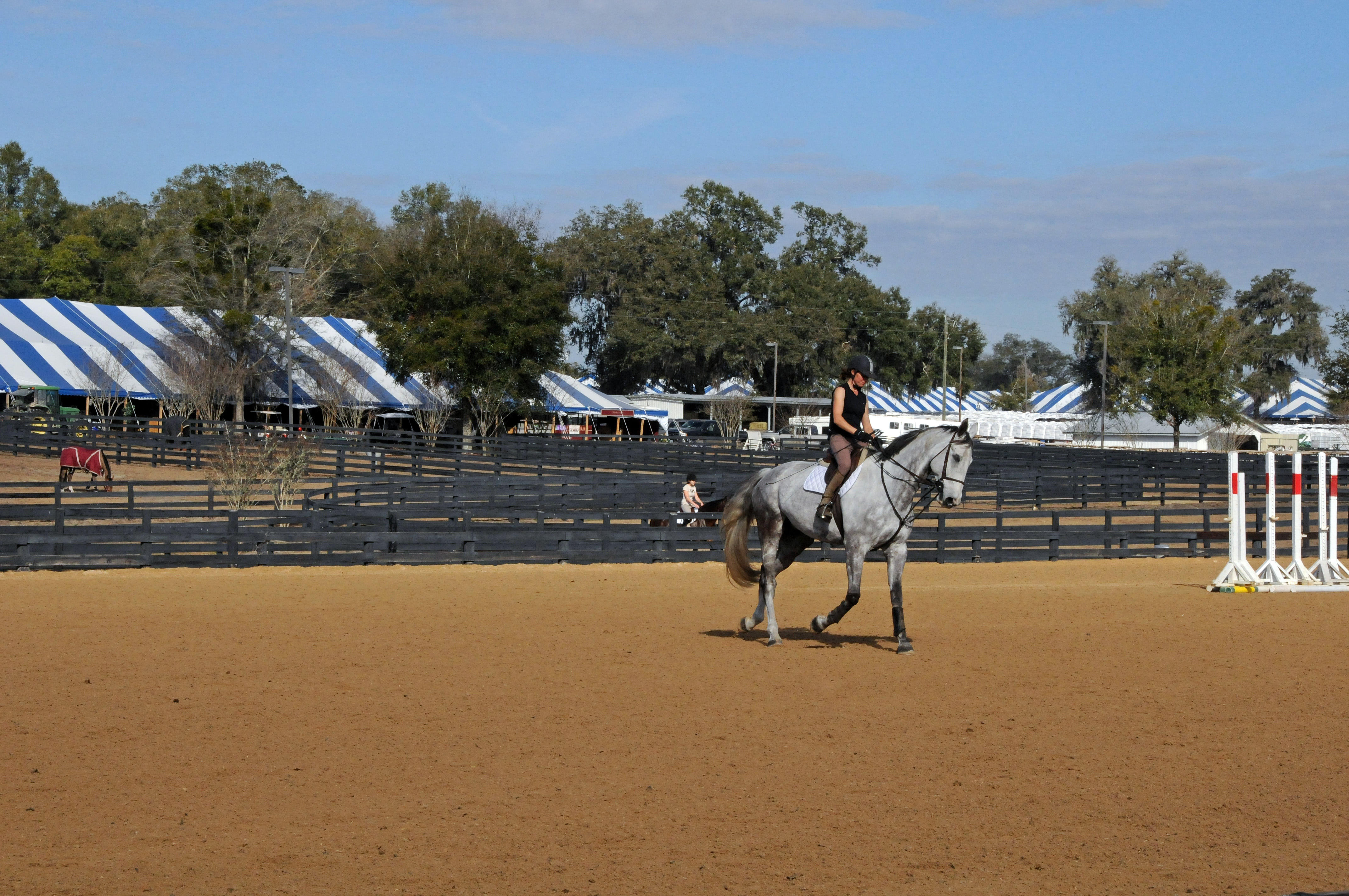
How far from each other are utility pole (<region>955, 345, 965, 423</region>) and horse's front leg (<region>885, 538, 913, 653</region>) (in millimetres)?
64240

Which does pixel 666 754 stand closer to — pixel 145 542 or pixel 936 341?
pixel 145 542

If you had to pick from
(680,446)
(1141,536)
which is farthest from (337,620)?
(680,446)

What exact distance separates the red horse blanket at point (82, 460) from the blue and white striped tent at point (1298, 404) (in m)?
71.3

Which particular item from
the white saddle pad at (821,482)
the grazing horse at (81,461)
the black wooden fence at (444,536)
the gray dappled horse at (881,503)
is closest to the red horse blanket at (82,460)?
the grazing horse at (81,461)

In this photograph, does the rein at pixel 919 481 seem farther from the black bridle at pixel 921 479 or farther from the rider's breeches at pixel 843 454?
the rider's breeches at pixel 843 454

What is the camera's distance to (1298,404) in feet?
280

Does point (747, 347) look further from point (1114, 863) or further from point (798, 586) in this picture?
point (1114, 863)

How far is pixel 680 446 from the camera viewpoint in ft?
145

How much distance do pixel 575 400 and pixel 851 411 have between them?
51.3 meters

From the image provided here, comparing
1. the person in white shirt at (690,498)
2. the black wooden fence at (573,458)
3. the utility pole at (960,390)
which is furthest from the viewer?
the utility pole at (960,390)

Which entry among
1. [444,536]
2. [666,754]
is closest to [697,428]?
[444,536]

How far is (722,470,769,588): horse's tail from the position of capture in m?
12.2

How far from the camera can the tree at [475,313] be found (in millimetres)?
52500

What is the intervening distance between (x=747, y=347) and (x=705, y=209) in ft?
→ 38.6
